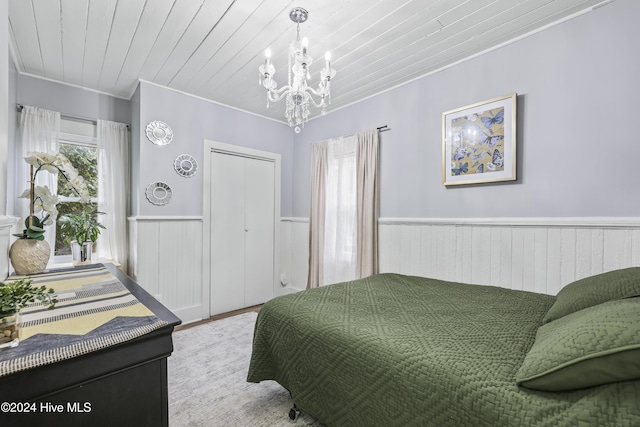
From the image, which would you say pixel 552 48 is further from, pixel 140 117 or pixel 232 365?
pixel 140 117

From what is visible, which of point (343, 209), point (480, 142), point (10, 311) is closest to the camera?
point (10, 311)

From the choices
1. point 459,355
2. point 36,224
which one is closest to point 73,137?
point 36,224

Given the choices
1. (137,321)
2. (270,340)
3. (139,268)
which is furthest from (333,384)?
(139,268)

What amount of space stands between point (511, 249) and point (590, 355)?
5.40 feet

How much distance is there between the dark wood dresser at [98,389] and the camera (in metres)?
0.65

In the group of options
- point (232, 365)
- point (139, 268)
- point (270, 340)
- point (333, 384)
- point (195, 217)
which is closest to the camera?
point (333, 384)

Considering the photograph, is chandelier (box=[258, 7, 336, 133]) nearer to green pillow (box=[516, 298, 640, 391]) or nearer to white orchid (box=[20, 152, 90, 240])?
white orchid (box=[20, 152, 90, 240])

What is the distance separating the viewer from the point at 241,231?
3693 millimetres

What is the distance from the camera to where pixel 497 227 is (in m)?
2.27

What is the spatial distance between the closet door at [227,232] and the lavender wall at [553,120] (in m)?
1.75

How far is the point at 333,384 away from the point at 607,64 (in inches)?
101

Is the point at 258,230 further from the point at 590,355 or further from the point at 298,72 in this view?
the point at 590,355

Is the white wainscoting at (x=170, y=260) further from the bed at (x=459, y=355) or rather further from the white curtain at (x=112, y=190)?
the bed at (x=459, y=355)

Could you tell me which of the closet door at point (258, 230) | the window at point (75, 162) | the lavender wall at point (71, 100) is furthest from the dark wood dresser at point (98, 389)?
the lavender wall at point (71, 100)
